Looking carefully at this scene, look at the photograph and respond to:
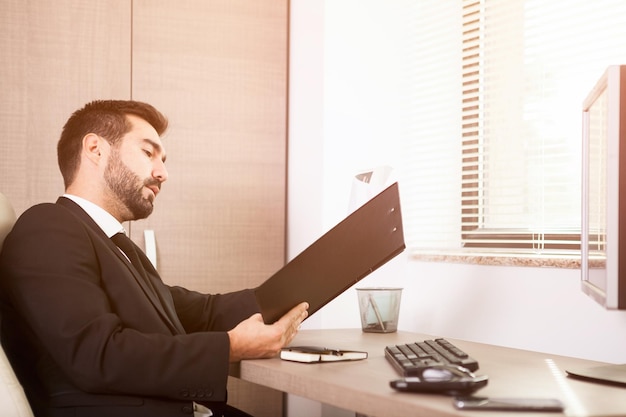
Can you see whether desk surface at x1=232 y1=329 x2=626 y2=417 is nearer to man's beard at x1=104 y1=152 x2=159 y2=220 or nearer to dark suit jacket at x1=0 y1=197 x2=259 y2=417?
dark suit jacket at x1=0 y1=197 x2=259 y2=417

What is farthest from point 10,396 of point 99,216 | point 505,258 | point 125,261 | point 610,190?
point 505,258

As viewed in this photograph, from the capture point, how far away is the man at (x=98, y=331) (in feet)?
4.80

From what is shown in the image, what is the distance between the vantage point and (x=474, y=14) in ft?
7.61

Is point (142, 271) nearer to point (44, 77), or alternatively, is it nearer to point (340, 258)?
point (340, 258)

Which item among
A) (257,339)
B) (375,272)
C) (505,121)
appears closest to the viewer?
(257,339)

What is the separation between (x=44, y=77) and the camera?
8.37 feet

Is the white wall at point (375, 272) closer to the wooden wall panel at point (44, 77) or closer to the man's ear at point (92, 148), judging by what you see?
the wooden wall panel at point (44, 77)

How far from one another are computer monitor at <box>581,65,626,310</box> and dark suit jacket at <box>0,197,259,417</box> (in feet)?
2.29

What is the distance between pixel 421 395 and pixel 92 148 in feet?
3.57

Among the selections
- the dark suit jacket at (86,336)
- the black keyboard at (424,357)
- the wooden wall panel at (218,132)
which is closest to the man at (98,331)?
the dark suit jacket at (86,336)

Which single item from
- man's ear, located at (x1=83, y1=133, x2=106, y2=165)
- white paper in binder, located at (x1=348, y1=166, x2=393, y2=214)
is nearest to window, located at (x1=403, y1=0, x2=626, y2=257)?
white paper in binder, located at (x1=348, y1=166, x2=393, y2=214)

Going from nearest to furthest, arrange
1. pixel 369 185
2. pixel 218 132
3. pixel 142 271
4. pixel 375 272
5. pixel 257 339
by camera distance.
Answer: pixel 257 339, pixel 142 271, pixel 369 185, pixel 375 272, pixel 218 132

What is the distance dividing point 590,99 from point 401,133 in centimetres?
106

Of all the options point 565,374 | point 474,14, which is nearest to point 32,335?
point 565,374
